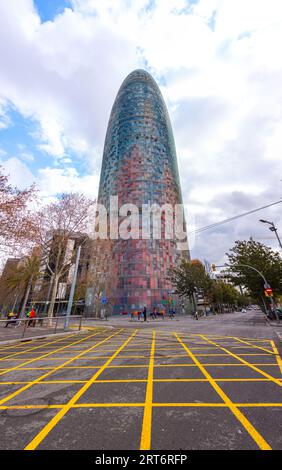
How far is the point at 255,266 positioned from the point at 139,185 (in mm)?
33202

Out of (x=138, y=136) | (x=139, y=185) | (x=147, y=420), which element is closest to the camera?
(x=147, y=420)

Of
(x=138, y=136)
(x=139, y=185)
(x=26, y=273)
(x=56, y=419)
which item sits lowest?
(x=56, y=419)

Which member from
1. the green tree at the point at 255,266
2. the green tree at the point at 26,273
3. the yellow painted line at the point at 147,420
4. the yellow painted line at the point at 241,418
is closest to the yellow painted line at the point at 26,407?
the yellow painted line at the point at 147,420

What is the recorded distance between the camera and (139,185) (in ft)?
164

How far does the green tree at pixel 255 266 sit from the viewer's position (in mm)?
25562

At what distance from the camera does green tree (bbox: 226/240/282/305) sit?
25562 mm

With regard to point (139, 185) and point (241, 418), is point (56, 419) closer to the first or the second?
point (241, 418)

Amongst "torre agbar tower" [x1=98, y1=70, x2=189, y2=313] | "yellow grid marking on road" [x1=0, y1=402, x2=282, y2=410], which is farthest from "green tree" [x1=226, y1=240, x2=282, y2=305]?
"yellow grid marking on road" [x1=0, y1=402, x2=282, y2=410]

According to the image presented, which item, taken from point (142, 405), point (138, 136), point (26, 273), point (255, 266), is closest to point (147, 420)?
point (142, 405)

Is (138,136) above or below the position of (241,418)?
above

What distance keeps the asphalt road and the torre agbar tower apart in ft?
109

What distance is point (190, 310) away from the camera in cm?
4784
